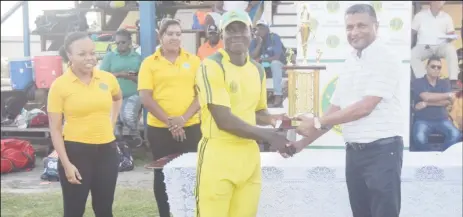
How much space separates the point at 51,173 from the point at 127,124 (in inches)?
57.3

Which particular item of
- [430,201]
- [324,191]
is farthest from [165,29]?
[430,201]

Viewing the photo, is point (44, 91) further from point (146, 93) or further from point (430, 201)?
point (430, 201)

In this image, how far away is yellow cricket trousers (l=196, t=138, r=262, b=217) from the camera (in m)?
2.94

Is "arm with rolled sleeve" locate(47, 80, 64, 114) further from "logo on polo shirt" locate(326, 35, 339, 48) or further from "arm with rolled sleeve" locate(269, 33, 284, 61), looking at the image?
"arm with rolled sleeve" locate(269, 33, 284, 61)

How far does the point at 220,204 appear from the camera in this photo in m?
2.96

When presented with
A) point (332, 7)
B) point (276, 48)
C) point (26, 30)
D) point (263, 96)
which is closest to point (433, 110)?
point (332, 7)

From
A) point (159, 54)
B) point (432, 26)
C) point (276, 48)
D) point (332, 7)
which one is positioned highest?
point (332, 7)

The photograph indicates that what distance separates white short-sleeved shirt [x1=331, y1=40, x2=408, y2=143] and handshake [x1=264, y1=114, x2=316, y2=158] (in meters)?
0.27

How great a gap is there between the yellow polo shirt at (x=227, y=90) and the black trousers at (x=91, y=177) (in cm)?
110

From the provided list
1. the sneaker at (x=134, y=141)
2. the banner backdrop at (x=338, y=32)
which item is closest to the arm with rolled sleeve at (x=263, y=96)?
the banner backdrop at (x=338, y=32)

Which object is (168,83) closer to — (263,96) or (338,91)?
(263,96)

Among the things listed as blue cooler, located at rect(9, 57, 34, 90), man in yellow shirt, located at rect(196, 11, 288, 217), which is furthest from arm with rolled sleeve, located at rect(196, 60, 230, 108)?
blue cooler, located at rect(9, 57, 34, 90)

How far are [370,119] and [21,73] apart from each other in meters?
8.88

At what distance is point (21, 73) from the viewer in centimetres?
1066
